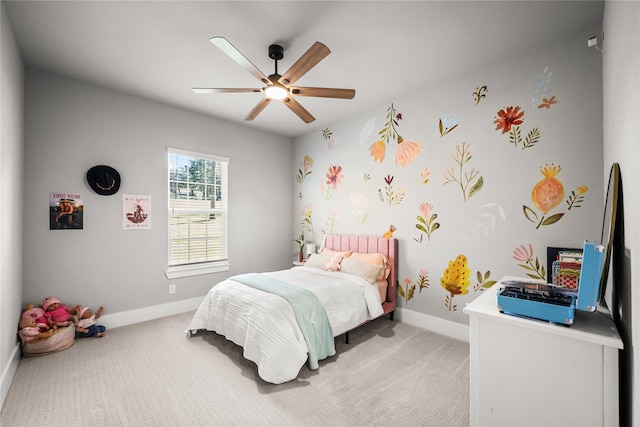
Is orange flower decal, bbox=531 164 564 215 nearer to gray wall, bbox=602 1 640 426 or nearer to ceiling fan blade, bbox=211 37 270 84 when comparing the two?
gray wall, bbox=602 1 640 426

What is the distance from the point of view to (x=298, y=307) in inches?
100

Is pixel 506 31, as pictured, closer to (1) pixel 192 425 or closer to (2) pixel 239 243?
(1) pixel 192 425

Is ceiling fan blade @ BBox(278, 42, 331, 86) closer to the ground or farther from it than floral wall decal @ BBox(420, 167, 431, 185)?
farther from it

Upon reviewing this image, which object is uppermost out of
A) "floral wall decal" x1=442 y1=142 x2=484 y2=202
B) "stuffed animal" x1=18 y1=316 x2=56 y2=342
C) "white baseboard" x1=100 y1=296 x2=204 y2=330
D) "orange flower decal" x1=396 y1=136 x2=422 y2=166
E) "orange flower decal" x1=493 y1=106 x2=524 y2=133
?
"orange flower decal" x1=493 y1=106 x2=524 y2=133

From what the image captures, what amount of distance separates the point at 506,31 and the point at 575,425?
2.73 meters

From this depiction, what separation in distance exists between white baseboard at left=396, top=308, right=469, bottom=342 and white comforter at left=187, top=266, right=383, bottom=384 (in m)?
0.54

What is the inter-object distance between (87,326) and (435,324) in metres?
3.87

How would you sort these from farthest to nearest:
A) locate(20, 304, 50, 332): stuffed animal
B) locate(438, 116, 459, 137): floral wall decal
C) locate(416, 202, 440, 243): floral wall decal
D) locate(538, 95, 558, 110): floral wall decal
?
locate(416, 202, 440, 243): floral wall decal < locate(438, 116, 459, 137): floral wall decal < locate(20, 304, 50, 332): stuffed animal < locate(538, 95, 558, 110): floral wall decal

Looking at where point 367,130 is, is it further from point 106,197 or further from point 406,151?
point 106,197

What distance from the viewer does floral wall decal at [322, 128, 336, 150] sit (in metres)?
4.55

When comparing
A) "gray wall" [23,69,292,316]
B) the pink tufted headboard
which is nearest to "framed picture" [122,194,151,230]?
"gray wall" [23,69,292,316]

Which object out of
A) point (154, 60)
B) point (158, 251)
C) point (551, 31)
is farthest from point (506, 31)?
point (158, 251)

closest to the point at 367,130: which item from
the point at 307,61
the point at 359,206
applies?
the point at 359,206

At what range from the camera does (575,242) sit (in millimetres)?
2422
